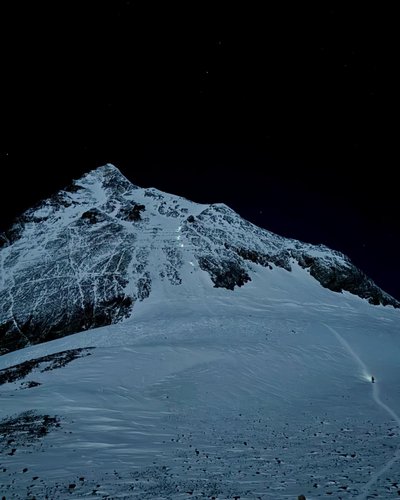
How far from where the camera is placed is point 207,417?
57.6 ft

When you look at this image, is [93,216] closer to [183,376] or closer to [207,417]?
[183,376]

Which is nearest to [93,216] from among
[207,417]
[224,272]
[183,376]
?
[224,272]

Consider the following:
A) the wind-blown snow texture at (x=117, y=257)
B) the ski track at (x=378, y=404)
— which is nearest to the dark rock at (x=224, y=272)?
the wind-blown snow texture at (x=117, y=257)

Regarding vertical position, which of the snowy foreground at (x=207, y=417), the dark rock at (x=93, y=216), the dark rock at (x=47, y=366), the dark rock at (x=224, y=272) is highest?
the dark rock at (x=93, y=216)

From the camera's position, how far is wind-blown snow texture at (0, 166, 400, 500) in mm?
9164

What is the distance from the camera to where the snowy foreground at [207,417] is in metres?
8.51

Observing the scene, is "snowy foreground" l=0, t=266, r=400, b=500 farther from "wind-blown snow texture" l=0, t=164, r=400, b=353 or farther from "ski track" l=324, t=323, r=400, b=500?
"wind-blown snow texture" l=0, t=164, r=400, b=353

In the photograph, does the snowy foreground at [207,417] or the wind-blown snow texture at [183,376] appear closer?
the snowy foreground at [207,417]

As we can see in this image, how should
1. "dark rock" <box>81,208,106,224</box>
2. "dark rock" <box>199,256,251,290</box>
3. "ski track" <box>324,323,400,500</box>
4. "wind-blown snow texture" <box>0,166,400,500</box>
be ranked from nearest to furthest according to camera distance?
"ski track" <box>324,323,400,500</box> → "wind-blown snow texture" <box>0,166,400,500</box> → "dark rock" <box>199,256,251,290</box> → "dark rock" <box>81,208,106,224</box>

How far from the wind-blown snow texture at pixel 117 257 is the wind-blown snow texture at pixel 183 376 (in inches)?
21.4

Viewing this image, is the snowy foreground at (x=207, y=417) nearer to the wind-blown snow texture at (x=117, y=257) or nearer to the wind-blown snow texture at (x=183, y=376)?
the wind-blown snow texture at (x=183, y=376)

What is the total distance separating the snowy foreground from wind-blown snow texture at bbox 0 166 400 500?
10cm

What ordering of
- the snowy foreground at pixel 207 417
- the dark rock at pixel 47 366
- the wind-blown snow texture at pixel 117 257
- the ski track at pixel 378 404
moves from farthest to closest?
the wind-blown snow texture at pixel 117 257
the dark rock at pixel 47 366
the snowy foreground at pixel 207 417
the ski track at pixel 378 404

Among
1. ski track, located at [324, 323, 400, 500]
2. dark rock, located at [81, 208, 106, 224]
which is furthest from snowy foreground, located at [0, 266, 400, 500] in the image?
dark rock, located at [81, 208, 106, 224]
